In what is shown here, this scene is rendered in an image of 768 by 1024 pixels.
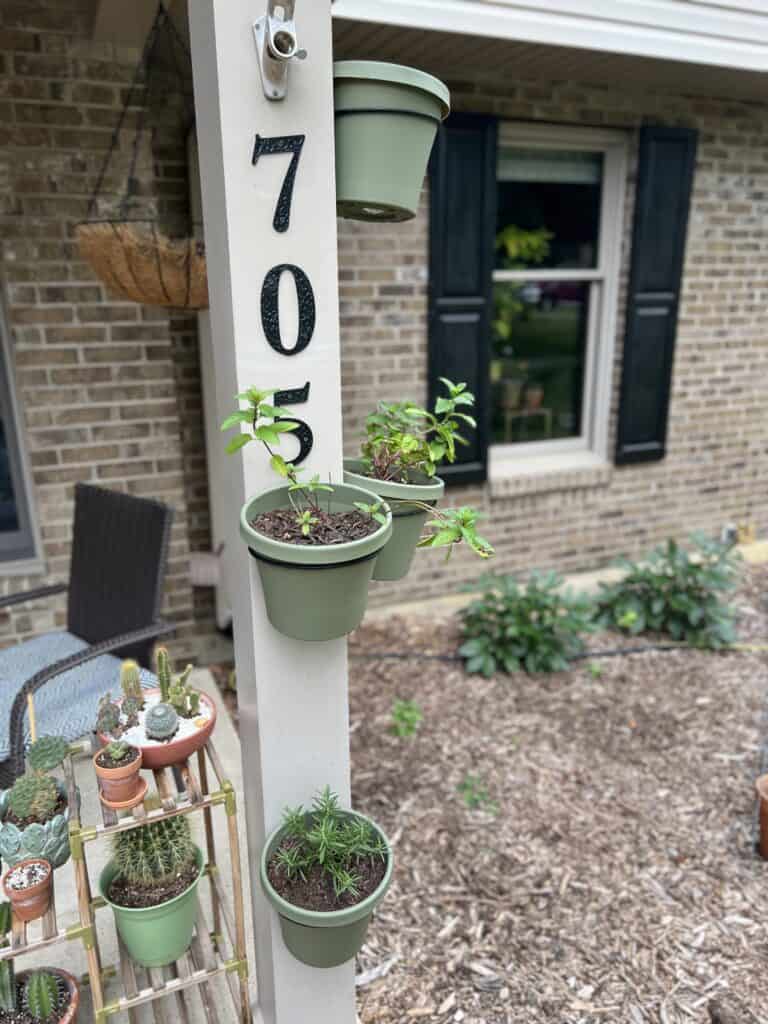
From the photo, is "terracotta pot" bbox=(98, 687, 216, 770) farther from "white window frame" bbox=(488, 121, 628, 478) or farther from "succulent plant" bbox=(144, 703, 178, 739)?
"white window frame" bbox=(488, 121, 628, 478)

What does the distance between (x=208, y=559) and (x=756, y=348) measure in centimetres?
360

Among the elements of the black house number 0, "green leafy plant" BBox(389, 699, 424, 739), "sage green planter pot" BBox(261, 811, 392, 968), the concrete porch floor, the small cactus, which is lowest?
"green leafy plant" BBox(389, 699, 424, 739)

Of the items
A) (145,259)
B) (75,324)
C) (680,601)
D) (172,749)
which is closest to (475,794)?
(172,749)

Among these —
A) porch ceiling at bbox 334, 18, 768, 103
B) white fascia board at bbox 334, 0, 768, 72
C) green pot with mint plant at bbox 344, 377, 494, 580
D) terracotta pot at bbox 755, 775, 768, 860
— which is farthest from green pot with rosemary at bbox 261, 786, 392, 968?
porch ceiling at bbox 334, 18, 768, 103

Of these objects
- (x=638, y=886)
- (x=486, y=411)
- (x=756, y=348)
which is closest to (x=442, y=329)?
(x=486, y=411)

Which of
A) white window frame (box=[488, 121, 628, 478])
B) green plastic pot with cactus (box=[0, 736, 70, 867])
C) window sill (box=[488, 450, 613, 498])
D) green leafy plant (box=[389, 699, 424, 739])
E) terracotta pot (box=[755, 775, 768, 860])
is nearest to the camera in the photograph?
green plastic pot with cactus (box=[0, 736, 70, 867])

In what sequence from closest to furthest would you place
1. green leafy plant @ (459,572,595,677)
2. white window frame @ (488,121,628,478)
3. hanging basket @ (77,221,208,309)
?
hanging basket @ (77,221,208,309)
green leafy plant @ (459,572,595,677)
white window frame @ (488,121,628,478)

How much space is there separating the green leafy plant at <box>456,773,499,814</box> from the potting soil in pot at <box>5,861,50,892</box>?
1.56 metres

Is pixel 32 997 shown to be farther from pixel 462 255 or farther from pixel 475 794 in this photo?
pixel 462 255

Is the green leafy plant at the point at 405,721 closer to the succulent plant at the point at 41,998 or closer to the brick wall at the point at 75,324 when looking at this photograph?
the brick wall at the point at 75,324

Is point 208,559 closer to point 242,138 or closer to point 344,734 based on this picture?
point 344,734

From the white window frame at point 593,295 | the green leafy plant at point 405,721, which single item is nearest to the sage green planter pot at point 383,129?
the green leafy plant at point 405,721

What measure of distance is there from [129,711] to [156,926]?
1.40ft

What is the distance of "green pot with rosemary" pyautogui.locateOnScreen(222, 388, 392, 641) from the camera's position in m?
→ 1.13
